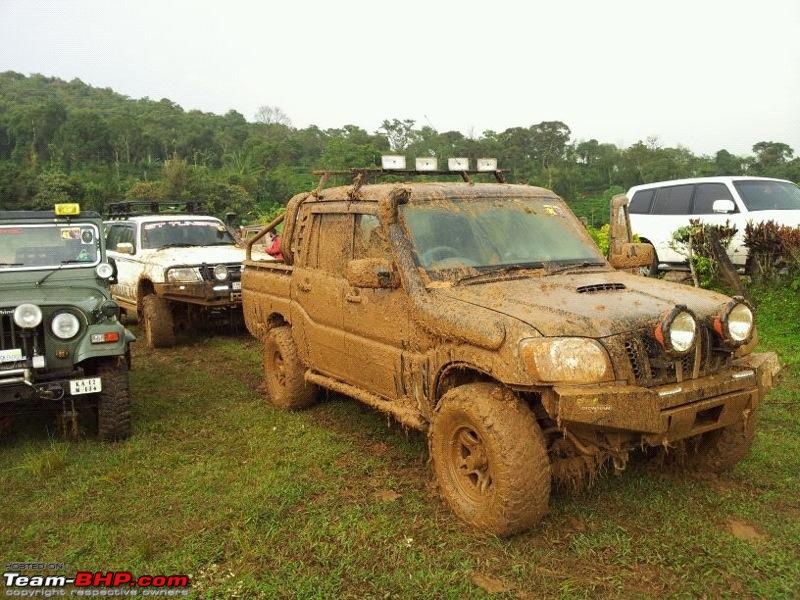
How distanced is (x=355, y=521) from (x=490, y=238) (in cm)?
203

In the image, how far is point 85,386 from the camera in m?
5.20

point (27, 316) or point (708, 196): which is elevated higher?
point (708, 196)

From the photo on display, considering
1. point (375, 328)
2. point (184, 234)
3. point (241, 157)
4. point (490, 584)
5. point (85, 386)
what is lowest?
point (490, 584)

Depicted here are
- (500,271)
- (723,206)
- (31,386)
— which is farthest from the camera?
(723,206)

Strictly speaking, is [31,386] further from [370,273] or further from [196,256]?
[196,256]

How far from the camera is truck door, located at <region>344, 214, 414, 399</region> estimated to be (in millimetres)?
4457

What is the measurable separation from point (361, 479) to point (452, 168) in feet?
8.22

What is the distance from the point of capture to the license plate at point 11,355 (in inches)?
199

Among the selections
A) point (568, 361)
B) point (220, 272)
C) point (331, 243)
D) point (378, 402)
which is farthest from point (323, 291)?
point (220, 272)

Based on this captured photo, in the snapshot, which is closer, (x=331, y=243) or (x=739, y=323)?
(x=739, y=323)

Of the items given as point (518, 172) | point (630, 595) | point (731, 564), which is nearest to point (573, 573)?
point (630, 595)

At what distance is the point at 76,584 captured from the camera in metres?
3.51

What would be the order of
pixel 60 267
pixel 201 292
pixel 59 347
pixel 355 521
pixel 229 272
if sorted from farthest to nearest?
1. pixel 229 272
2. pixel 201 292
3. pixel 60 267
4. pixel 59 347
5. pixel 355 521

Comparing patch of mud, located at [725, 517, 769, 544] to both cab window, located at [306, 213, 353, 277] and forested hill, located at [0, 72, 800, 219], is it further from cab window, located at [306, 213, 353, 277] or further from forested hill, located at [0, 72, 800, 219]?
forested hill, located at [0, 72, 800, 219]
